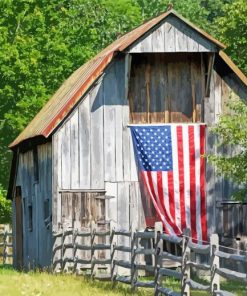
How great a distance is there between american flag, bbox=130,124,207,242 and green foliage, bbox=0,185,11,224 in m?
20.1

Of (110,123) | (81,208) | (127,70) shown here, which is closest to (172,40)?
(127,70)

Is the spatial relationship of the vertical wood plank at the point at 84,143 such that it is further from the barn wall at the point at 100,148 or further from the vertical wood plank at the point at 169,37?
the vertical wood plank at the point at 169,37

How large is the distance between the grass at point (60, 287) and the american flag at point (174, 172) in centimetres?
488

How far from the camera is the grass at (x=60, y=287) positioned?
23.0 meters

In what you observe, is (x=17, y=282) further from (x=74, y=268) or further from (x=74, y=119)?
(x=74, y=119)

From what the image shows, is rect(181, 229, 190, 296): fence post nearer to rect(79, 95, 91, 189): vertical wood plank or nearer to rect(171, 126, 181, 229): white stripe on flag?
rect(171, 126, 181, 229): white stripe on flag

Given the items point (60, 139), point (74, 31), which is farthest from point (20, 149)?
point (74, 31)

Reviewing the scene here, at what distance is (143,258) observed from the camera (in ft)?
110

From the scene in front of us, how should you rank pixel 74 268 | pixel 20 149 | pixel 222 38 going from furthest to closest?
pixel 222 38 → pixel 20 149 → pixel 74 268

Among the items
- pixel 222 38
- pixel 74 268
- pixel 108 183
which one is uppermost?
pixel 222 38

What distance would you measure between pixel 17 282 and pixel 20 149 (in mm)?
14257

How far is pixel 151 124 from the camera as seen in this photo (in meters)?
33.7

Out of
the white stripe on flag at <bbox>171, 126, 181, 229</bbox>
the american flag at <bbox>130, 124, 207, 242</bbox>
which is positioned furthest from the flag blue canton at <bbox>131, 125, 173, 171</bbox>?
the white stripe on flag at <bbox>171, 126, 181, 229</bbox>

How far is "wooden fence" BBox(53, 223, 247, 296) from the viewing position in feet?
65.7
